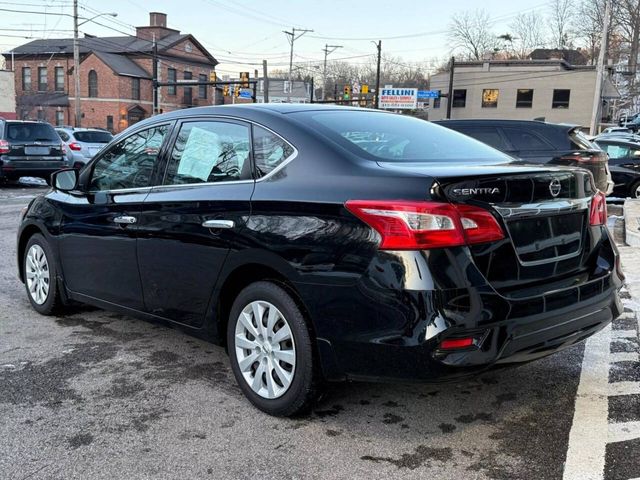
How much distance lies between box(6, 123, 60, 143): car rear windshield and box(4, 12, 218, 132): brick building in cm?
4291

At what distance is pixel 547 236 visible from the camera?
3104 millimetres

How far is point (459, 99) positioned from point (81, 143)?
1808 inches

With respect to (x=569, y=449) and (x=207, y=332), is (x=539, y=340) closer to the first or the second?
(x=569, y=449)

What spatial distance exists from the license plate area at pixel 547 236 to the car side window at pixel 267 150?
126 centimetres

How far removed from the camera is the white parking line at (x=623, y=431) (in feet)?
10.2

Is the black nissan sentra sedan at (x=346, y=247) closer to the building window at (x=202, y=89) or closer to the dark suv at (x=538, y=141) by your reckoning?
the dark suv at (x=538, y=141)

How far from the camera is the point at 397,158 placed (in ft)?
11.1

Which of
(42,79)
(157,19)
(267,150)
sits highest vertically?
(157,19)

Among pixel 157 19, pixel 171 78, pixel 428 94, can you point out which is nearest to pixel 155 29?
pixel 157 19

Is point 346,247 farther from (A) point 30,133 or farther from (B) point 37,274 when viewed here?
(A) point 30,133

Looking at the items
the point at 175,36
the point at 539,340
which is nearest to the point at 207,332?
the point at 539,340

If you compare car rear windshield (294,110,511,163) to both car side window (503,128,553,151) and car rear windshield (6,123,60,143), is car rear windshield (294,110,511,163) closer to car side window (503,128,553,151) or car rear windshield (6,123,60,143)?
car side window (503,128,553,151)

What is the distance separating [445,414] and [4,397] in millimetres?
2542

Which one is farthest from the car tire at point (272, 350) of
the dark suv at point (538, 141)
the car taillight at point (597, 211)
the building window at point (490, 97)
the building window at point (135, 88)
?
the building window at point (135, 88)
